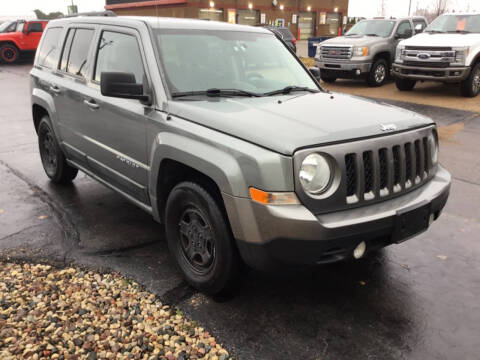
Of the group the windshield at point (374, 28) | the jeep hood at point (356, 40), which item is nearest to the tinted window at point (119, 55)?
the jeep hood at point (356, 40)

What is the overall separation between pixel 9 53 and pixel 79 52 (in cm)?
2156

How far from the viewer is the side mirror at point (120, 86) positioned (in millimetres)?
3184

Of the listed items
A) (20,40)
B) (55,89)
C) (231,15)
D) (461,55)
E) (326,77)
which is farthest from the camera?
(231,15)

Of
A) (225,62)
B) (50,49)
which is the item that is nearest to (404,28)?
(50,49)

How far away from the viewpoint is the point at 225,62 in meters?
3.75

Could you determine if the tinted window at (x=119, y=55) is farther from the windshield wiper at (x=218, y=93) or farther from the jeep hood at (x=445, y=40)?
the jeep hood at (x=445, y=40)

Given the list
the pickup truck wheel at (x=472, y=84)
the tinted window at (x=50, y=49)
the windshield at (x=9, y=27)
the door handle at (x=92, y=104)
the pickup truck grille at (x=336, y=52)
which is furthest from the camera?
the windshield at (x=9, y=27)

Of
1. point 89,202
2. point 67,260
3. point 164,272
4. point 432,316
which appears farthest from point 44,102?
point 432,316

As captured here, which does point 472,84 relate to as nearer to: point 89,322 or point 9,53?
point 89,322

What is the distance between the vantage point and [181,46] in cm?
363

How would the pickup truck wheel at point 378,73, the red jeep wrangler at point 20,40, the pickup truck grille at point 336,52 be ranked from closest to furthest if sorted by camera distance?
1. the pickup truck grille at point 336,52
2. the pickup truck wheel at point 378,73
3. the red jeep wrangler at point 20,40

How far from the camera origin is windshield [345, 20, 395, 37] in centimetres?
1391

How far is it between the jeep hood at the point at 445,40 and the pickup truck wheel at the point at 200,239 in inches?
398

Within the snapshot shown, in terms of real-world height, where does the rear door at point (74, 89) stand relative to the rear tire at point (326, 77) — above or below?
above
